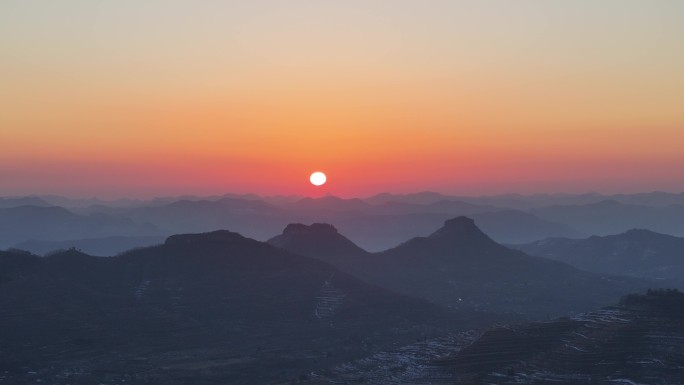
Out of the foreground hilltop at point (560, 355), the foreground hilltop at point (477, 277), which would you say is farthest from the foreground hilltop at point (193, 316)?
the foreground hilltop at point (477, 277)

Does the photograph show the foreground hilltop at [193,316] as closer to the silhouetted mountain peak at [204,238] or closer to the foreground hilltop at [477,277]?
the silhouetted mountain peak at [204,238]

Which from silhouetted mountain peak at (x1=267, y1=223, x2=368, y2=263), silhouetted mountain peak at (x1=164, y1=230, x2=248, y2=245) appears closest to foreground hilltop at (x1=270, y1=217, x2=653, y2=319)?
silhouetted mountain peak at (x1=267, y1=223, x2=368, y2=263)

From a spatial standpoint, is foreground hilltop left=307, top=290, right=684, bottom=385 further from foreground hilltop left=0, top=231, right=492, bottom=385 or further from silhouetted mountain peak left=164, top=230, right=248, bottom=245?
silhouetted mountain peak left=164, top=230, right=248, bottom=245

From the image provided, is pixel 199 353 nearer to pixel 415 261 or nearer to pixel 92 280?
pixel 92 280

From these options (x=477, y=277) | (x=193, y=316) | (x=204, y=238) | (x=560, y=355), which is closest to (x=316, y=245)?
(x=477, y=277)

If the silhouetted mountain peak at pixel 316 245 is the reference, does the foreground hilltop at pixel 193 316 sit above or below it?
below

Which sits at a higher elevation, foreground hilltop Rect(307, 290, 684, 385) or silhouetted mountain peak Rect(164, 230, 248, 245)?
silhouetted mountain peak Rect(164, 230, 248, 245)
